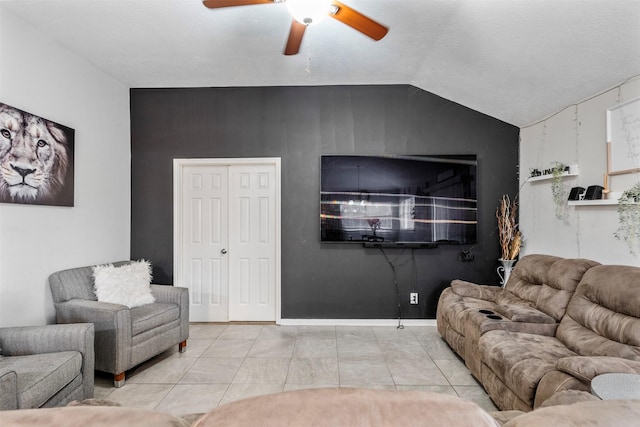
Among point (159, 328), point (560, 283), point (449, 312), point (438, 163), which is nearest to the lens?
point (560, 283)

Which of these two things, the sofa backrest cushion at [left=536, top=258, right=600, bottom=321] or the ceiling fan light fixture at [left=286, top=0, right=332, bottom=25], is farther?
the sofa backrest cushion at [left=536, top=258, right=600, bottom=321]

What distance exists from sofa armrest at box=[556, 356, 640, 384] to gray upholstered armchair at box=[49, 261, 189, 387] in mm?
3041

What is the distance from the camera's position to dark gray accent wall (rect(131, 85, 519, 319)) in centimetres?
382

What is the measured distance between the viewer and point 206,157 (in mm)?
3898

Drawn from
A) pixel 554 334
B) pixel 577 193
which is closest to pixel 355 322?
pixel 554 334

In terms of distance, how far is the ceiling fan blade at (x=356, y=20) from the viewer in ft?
5.80

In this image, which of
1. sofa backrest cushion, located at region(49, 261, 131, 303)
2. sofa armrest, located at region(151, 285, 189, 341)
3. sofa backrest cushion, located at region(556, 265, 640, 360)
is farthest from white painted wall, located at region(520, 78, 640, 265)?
sofa backrest cushion, located at region(49, 261, 131, 303)

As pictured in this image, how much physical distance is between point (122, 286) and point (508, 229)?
4280 millimetres

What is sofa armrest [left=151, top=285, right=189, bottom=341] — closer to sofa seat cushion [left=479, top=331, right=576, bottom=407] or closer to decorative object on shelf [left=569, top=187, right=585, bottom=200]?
sofa seat cushion [left=479, top=331, right=576, bottom=407]

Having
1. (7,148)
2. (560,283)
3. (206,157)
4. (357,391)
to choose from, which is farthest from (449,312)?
(7,148)

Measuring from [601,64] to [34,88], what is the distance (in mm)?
4748

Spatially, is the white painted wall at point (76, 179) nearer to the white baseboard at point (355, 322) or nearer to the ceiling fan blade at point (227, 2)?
the ceiling fan blade at point (227, 2)

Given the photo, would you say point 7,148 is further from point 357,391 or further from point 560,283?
point 560,283

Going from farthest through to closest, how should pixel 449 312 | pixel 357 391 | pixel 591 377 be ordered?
pixel 449 312
pixel 591 377
pixel 357 391
